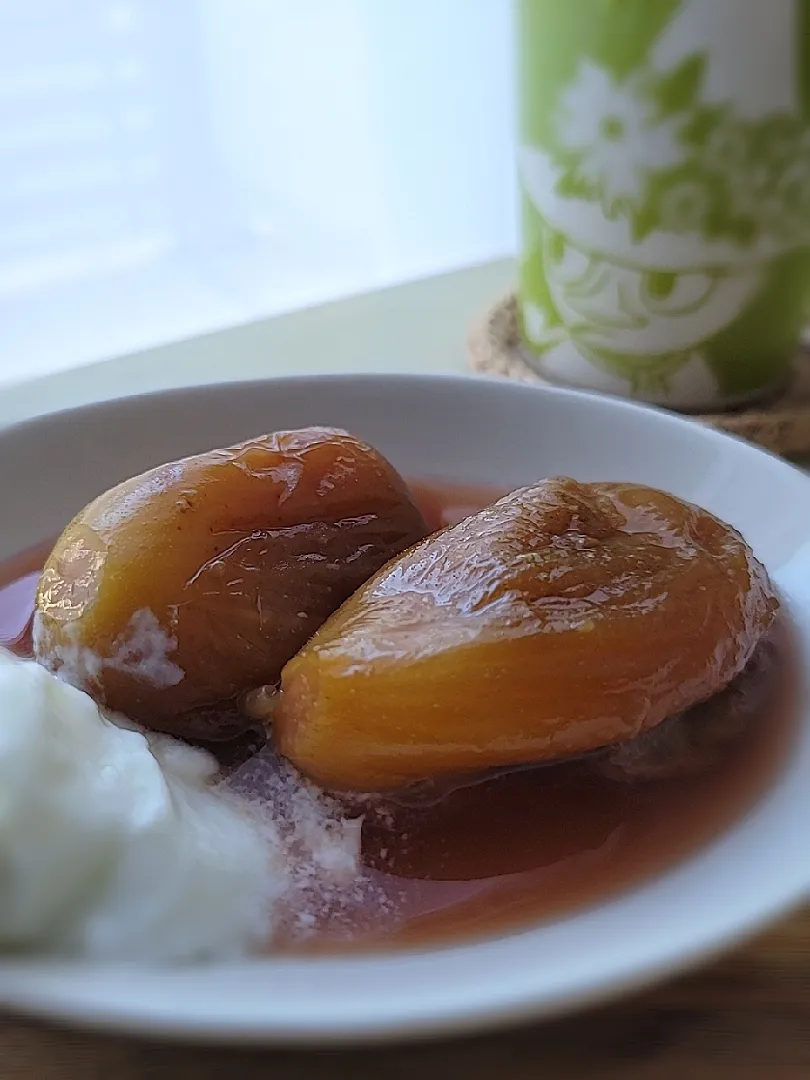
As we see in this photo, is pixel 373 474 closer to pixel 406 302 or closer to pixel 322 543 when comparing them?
pixel 322 543

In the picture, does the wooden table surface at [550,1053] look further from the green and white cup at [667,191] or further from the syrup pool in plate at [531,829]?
the green and white cup at [667,191]

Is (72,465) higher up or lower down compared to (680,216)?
lower down

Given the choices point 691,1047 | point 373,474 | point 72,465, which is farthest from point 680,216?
point 691,1047

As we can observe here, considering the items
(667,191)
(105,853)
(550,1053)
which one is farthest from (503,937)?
(667,191)

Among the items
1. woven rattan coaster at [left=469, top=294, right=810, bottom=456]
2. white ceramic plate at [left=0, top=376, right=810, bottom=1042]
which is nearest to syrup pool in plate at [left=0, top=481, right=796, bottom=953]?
white ceramic plate at [left=0, top=376, right=810, bottom=1042]

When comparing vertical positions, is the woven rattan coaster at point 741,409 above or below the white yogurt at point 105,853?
below

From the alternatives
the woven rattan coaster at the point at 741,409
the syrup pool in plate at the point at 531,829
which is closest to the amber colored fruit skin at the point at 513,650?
the syrup pool in plate at the point at 531,829
